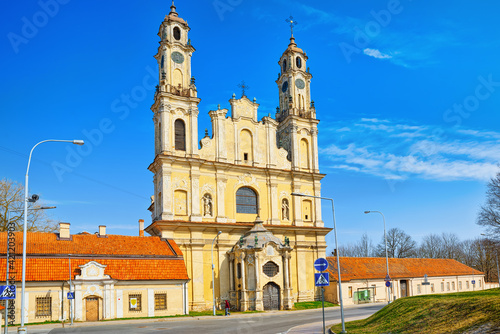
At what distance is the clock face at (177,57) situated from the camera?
47875 millimetres

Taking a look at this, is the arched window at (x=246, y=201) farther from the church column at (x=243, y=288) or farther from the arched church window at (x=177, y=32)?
the arched church window at (x=177, y=32)

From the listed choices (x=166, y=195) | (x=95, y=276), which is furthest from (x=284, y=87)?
(x=95, y=276)

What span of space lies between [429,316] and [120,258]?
27.1 m

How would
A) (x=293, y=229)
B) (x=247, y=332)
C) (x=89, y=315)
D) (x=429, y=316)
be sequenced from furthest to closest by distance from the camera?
1. (x=293, y=229)
2. (x=89, y=315)
3. (x=247, y=332)
4. (x=429, y=316)

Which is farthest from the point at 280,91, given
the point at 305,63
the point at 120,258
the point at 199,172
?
the point at 120,258

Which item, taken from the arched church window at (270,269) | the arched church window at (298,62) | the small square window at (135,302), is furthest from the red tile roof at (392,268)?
the arched church window at (298,62)

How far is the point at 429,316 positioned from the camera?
16781mm

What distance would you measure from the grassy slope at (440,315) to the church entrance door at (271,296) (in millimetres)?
21997

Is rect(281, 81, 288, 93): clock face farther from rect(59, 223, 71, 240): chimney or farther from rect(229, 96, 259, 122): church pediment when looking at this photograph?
rect(59, 223, 71, 240): chimney

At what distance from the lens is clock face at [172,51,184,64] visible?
47.9m

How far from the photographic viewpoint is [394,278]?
55406 millimetres

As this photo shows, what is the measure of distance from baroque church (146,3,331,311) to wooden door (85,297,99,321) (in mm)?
9569

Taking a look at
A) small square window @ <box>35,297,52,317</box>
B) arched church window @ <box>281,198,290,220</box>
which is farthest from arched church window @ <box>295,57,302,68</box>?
small square window @ <box>35,297,52,317</box>

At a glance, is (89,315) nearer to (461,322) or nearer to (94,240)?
(94,240)
